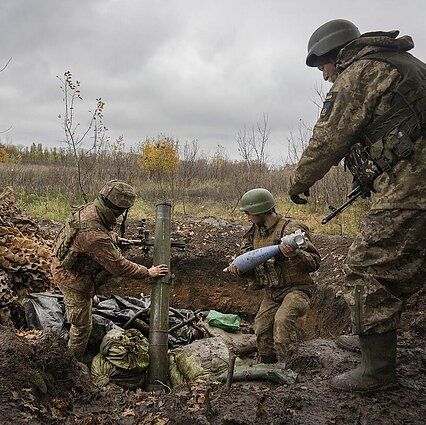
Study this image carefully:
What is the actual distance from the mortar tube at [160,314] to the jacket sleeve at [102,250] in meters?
0.49

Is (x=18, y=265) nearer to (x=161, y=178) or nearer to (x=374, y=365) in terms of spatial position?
(x=374, y=365)

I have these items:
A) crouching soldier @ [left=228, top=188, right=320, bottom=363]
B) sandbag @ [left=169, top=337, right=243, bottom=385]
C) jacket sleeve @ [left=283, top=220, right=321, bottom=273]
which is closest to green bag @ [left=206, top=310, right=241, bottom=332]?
sandbag @ [left=169, top=337, right=243, bottom=385]

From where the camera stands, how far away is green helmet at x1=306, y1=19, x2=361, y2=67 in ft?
11.5

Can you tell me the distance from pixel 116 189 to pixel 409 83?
325 cm

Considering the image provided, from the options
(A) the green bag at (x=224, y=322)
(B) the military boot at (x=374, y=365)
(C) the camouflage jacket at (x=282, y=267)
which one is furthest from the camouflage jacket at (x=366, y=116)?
(A) the green bag at (x=224, y=322)

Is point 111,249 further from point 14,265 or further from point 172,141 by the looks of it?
point 172,141

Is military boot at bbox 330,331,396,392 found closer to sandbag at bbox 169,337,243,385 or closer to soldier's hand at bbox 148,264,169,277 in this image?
sandbag at bbox 169,337,243,385

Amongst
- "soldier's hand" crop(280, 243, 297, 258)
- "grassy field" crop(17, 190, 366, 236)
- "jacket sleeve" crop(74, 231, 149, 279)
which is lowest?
"soldier's hand" crop(280, 243, 297, 258)

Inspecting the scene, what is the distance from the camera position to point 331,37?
3.54m

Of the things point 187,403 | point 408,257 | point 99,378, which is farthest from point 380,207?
point 99,378

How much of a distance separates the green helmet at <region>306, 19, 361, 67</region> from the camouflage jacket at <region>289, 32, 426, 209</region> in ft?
0.89

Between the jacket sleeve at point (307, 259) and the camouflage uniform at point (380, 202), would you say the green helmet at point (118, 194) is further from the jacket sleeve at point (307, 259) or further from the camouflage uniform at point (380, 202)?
the camouflage uniform at point (380, 202)

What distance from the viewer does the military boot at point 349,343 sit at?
432 centimetres

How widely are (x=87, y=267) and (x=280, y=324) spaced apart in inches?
86.9
